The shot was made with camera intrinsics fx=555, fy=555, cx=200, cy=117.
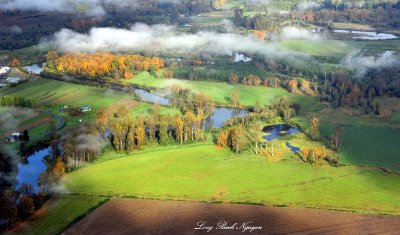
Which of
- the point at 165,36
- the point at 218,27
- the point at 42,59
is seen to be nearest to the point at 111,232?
the point at 42,59

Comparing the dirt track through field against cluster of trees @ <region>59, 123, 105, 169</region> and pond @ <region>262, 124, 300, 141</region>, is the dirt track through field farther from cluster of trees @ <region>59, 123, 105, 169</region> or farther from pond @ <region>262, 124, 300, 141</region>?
pond @ <region>262, 124, 300, 141</region>

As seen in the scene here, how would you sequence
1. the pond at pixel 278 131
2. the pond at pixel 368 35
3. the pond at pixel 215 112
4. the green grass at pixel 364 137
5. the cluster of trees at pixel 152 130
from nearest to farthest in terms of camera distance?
the green grass at pixel 364 137, the cluster of trees at pixel 152 130, the pond at pixel 278 131, the pond at pixel 215 112, the pond at pixel 368 35

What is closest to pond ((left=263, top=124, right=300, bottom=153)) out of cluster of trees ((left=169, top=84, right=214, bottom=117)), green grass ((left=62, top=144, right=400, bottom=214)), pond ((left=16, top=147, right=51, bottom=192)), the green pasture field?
green grass ((left=62, top=144, right=400, bottom=214))

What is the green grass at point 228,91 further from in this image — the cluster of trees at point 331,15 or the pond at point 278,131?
the cluster of trees at point 331,15

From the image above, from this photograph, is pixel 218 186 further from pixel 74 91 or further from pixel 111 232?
pixel 74 91

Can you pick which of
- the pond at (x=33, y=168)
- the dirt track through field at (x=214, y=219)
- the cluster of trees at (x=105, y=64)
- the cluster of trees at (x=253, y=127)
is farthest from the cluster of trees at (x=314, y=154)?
the cluster of trees at (x=105, y=64)

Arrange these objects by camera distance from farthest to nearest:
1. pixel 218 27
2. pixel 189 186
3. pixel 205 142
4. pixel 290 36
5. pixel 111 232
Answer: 1. pixel 218 27
2. pixel 290 36
3. pixel 205 142
4. pixel 189 186
5. pixel 111 232
